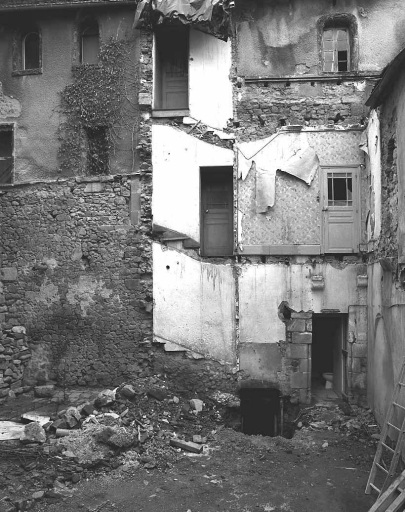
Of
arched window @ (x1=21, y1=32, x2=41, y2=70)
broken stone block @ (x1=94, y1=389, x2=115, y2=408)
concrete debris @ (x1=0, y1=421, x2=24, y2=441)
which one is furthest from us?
arched window @ (x1=21, y1=32, x2=41, y2=70)

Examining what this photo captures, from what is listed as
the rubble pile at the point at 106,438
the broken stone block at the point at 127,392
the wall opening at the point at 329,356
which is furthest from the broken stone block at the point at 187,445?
the wall opening at the point at 329,356

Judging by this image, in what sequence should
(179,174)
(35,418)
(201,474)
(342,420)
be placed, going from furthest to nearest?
1. (179,174)
2. (342,420)
3. (35,418)
4. (201,474)

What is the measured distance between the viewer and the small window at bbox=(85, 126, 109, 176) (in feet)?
34.6

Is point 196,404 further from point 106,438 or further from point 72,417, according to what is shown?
point 72,417

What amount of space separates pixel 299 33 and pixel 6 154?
23.5 feet

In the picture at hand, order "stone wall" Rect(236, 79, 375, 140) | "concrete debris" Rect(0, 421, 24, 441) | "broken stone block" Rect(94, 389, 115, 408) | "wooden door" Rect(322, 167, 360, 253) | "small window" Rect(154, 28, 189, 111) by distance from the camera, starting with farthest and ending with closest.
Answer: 1. "small window" Rect(154, 28, 189, 111)
2. "stone wall" Rect(236, 79, 375, 140)
3. "wooden door" Rect(322, 167, 360, 253)
4. "broken stone block" Rect(94, 389, 115, 408)
5. "concrete debris" Rect(0, 421, 24, 441)

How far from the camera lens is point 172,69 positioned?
1081 centimetres

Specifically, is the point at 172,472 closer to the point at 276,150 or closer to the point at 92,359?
the point at 92,359

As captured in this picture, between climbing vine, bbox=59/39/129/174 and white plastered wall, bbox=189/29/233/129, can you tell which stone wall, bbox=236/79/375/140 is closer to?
white plastered wall, bbox=189/29/233/129

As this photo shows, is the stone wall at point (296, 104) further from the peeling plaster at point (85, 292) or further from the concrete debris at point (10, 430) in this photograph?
the concrete debris at point (10, 430)

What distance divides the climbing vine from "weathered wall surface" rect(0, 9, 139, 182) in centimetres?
5

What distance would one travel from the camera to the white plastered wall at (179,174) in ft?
33.2

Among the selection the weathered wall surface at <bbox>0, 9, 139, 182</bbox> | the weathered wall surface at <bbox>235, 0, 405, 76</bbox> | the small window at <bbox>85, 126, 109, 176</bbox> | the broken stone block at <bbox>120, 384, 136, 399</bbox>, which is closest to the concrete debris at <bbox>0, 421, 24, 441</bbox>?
the broken stone block at <bbox>120, 384, 136, 399</bbox>

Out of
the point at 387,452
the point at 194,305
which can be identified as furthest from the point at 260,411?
the point at 387,452
